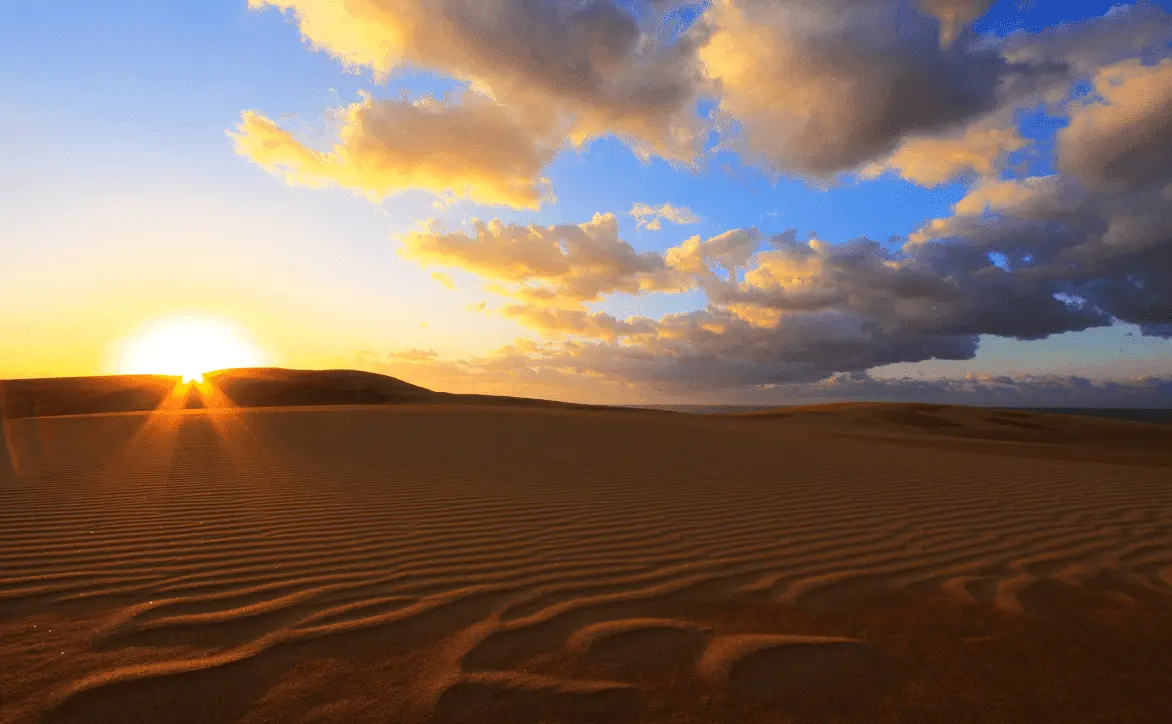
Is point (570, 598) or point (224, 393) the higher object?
point (224, 393)

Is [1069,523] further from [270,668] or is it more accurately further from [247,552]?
[247,552]

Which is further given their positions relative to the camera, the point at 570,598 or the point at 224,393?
the point at 224,393

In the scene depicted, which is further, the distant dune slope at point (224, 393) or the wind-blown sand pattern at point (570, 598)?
the distant dune slope at point (224, 393)

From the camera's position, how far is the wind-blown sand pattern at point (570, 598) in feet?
7.61

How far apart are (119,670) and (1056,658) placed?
13.0 feet

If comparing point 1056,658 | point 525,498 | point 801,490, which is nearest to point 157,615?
point 525,498

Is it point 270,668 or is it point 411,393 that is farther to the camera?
point 411,393

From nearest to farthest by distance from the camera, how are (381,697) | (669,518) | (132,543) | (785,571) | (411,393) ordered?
(381,697) < (785,571) < (132,543) < (669,518) < (411,393)

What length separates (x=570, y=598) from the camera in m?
3.36

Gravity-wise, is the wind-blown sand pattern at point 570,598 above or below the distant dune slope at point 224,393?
below

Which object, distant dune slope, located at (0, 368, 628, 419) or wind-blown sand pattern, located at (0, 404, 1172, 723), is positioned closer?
wind-blown sand pattern, located at (0, 404, 1172, 723)

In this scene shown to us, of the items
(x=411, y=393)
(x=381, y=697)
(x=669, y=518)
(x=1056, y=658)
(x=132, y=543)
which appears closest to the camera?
(x=381, y=697)

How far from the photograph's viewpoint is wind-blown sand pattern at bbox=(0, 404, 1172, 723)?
7.61 feet

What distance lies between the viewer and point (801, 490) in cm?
696
